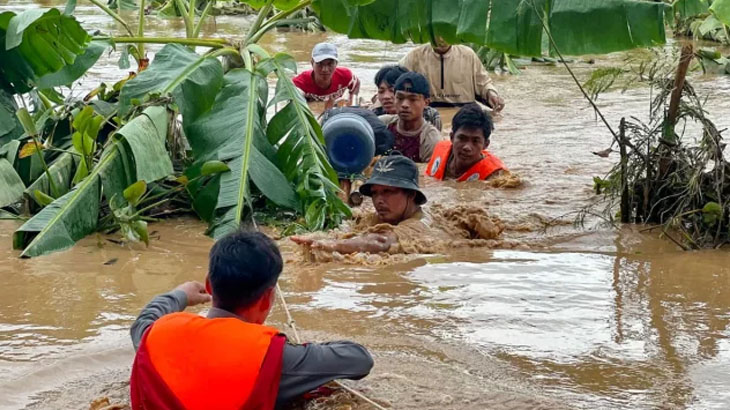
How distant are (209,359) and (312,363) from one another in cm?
41

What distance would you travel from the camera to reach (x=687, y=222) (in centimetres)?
741

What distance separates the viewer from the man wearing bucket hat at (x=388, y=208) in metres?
7.03

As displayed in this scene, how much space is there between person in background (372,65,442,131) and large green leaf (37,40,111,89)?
3.31 m

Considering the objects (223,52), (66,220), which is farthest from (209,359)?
(223,52)

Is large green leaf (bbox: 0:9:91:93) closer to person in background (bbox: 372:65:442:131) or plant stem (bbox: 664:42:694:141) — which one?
person in background (bbox: 372:65:442:131)

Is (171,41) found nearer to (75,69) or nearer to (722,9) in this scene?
(75,69)

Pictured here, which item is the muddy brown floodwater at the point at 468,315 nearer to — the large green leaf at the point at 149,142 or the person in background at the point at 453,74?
the large green leaf at the point at 149,142

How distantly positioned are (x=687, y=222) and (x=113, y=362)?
405cm

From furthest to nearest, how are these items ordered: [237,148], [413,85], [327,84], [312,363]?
[327,84] → [413,85] → [237,148] → [312,363]

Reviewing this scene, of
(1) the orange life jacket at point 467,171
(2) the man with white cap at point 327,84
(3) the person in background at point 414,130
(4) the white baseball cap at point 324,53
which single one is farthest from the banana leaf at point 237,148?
(2) the man with white cap at point 327,84

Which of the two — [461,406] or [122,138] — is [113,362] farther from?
[122,138]

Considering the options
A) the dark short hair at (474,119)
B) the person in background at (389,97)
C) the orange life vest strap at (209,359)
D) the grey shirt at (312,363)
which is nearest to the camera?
the orange life vest strap at (209,359)

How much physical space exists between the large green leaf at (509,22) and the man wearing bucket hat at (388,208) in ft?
3.10

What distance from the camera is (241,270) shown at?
150 inches
